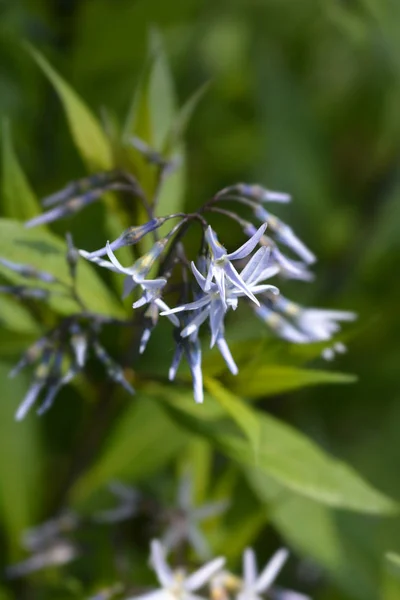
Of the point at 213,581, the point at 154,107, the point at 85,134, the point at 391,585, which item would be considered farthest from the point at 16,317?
the point at 391,585

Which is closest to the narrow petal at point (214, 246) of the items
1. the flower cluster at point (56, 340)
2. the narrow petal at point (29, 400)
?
the flower cluster at point (56, 340)

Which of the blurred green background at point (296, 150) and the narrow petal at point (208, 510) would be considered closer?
the narrow petal at point (208, 510)

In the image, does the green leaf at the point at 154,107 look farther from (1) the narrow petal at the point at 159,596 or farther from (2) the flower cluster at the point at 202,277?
(1) the narrow petal at the point at 159,596


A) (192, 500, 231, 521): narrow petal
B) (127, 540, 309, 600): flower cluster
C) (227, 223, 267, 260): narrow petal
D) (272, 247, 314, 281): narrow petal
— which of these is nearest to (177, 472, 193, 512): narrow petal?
(192, 500, 231, 521): narrow petal

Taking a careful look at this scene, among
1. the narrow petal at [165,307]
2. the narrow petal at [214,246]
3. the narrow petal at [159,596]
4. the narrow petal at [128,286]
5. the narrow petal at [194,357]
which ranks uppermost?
the narrow petal at [214,246]

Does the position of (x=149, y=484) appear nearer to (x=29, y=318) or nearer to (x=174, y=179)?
(x=29, y=318)
